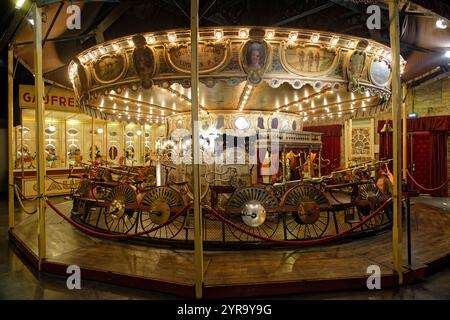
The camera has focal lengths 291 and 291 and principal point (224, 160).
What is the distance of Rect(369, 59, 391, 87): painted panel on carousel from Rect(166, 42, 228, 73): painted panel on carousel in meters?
3.38

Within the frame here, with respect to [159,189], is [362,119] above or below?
above

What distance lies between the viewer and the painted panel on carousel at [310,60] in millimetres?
5664

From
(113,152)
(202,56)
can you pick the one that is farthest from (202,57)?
(113,152)

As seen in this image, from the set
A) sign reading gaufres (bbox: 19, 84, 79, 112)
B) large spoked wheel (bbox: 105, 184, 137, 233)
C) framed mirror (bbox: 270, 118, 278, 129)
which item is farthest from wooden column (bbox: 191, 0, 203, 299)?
sign reading gaufres (bbox: 19, 84, 79, 112)

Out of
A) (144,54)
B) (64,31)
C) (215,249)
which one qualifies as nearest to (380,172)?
(215,249)

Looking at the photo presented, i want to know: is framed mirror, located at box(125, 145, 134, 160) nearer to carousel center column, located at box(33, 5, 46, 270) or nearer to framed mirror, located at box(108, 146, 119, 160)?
framed mirror, located at box(108, 146, 119, 160)

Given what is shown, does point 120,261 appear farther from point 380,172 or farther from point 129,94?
point 380,172

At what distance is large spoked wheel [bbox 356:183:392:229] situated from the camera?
613 cm

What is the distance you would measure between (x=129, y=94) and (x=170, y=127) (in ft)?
6.64

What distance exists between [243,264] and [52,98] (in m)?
12.0

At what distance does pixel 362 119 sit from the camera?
46.2 feet

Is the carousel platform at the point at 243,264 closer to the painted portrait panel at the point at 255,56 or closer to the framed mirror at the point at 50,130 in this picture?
the painted portrait panel at the point at 255,56

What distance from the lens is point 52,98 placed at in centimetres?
1259

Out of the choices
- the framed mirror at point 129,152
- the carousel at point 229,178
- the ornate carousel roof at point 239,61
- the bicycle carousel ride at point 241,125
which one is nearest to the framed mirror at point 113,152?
the framed mirror at point 129,152
